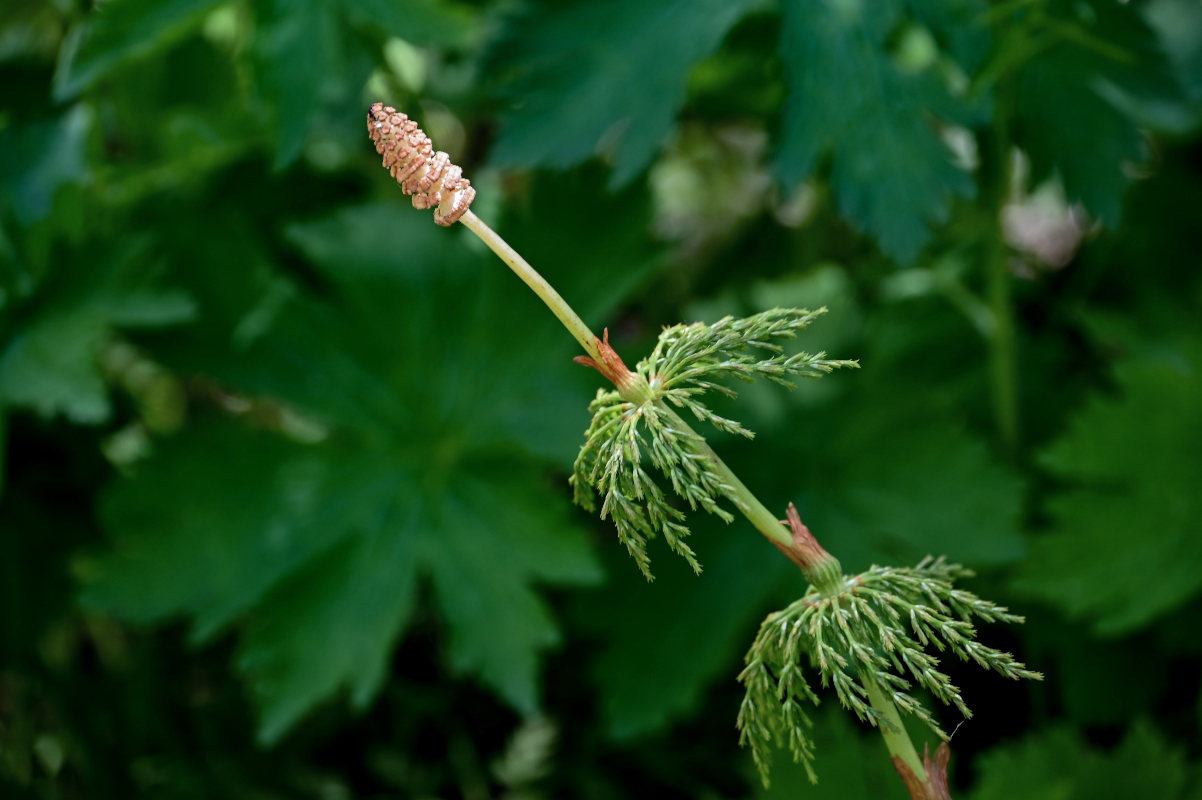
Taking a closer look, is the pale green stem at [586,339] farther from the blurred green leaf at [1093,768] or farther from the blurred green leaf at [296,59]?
the blurred green leaf at [296,59]

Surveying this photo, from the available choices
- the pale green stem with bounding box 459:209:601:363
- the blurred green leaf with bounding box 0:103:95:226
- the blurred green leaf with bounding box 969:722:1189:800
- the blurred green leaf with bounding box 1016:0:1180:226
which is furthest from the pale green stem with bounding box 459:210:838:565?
the blurred green leaf with bounding box 0:103:95:226

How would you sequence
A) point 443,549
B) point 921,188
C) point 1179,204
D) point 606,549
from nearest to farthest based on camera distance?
1. point 921,188
2. point 443,549
3. point 606,549
4. point 1179,204

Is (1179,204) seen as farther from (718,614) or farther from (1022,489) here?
(718,614)

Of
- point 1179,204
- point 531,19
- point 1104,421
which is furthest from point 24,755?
point 1179,204

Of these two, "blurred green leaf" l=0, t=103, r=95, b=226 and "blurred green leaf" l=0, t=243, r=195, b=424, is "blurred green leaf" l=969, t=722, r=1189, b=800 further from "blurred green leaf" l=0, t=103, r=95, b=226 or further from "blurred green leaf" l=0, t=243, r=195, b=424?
"blurred green leaf" l=0, t=103, r=95, b=226

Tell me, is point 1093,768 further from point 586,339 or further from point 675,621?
point 586,339

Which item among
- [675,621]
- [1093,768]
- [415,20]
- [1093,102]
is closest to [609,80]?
[415,20]
